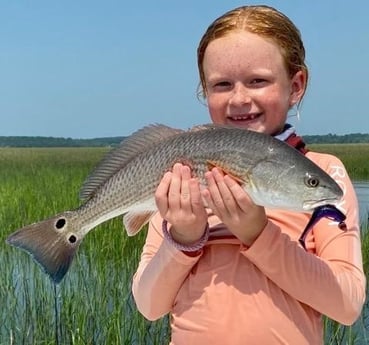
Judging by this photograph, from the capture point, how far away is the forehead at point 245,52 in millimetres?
2188

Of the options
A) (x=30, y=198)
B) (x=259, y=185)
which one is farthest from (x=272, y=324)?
(x=30, y=198)

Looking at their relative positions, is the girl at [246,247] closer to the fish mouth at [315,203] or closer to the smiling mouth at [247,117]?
the smiling mouth at [247,117]

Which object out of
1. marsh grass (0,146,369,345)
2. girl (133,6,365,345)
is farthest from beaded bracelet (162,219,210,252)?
marsh grass (0,146,369,345)

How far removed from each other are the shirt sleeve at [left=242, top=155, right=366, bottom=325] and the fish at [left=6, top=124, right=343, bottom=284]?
0.45 feet

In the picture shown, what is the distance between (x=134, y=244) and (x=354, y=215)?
18.3 feet

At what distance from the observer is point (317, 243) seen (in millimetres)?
2094

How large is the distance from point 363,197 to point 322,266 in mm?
14059

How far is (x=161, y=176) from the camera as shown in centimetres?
205

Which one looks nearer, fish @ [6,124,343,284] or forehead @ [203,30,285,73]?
fish @ [6,124,343,284]

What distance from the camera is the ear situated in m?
2.35

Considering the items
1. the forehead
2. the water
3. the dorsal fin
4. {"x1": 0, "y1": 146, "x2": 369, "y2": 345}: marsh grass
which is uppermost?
the water

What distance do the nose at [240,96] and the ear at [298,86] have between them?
24cm

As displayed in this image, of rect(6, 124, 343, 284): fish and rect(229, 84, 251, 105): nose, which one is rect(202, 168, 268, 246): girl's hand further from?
rect(229, 84, 251, 105): nose

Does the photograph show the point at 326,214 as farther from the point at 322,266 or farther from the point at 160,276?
the point at 160,276
